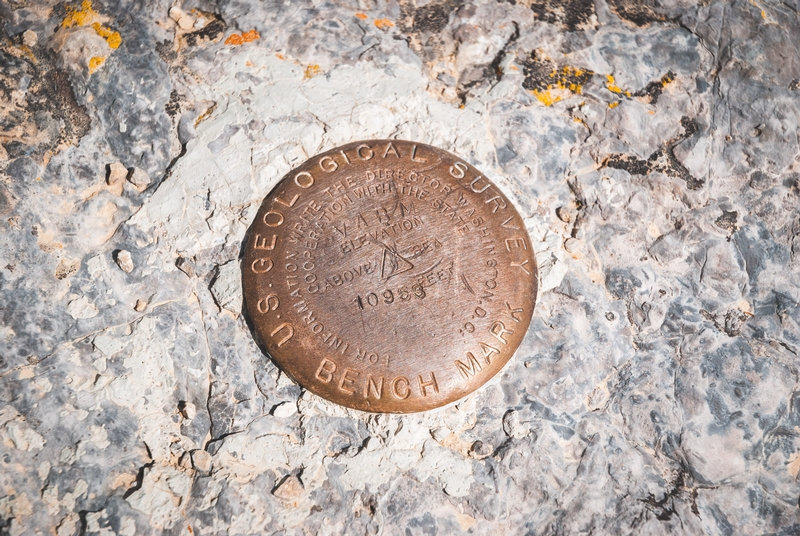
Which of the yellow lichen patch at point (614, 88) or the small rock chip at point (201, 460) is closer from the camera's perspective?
the small rock chip at point (201, 460)

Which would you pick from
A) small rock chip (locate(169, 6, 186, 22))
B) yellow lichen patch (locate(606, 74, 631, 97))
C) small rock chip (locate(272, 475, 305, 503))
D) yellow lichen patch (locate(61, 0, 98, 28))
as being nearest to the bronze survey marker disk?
small rock chip (locate(272, 475, 305, 503))

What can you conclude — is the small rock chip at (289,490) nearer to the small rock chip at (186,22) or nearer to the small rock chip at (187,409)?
the small rock chip at (187,409)

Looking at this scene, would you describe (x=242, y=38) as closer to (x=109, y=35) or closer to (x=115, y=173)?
(x=109, y=35)

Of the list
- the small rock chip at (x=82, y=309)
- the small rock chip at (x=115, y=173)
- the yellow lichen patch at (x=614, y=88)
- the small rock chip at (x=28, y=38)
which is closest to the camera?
the small rock chip at (x=82, y=309)

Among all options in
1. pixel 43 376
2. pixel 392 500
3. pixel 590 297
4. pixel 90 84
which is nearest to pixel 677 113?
pixel 590 297

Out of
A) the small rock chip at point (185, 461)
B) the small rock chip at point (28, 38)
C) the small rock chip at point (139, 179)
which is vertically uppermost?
the small rock chip at point (28, 38)

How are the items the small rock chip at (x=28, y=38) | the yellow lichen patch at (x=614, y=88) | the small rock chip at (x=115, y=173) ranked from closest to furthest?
1. the small rock chip at (x=115, y=173)
2. the small rock chip at (x=28, y=38)
3. the yellow lichen patch at (x=614, y=88)

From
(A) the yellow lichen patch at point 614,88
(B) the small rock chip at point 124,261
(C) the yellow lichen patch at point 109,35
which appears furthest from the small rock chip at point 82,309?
(A) the yellow lichen patch at point 614,88

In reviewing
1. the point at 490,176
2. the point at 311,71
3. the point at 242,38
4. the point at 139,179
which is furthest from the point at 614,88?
the point at 139,179

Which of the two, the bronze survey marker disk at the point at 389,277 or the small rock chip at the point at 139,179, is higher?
the small rock chip at the point at 139,179
